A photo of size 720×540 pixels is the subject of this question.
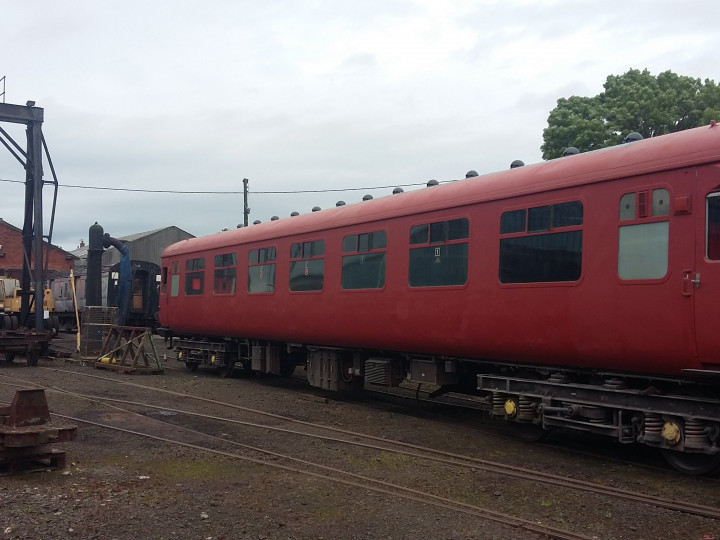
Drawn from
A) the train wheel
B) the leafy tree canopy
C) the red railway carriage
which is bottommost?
the train wheel

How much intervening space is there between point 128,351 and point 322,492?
11.4m

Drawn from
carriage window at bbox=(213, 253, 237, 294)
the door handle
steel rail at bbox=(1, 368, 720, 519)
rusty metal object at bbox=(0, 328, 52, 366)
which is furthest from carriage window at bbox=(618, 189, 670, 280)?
rusty metal object at bbox=(0, 328, 52, 366)

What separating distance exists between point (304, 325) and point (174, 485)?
5622 millimetres

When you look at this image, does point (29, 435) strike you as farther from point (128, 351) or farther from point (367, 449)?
point (128, 351)

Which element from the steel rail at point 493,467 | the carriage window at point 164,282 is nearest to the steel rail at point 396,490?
the steel rail at point 493,467

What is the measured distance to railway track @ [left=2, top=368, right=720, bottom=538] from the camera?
550 centimetres

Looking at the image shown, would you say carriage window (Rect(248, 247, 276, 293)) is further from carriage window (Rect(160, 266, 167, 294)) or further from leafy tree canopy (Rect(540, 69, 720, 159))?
leafy tree canopy (Rect(540, 69, 720, 159))

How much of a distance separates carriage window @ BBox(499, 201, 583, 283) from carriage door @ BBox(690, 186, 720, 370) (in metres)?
1.27

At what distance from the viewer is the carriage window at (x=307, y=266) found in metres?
11.2

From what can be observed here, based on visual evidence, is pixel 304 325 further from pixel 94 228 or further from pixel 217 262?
pixel 94 228

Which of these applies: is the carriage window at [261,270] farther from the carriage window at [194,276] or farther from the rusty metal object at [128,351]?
the rusty metal object at [128,351]

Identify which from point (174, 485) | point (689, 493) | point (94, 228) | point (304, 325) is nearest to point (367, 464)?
point (174, 485)

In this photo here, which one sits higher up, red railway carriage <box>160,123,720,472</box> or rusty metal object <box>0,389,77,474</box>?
red railway carriage <box>160,123,720,472</box>

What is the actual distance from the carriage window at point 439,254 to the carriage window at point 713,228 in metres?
2.98
